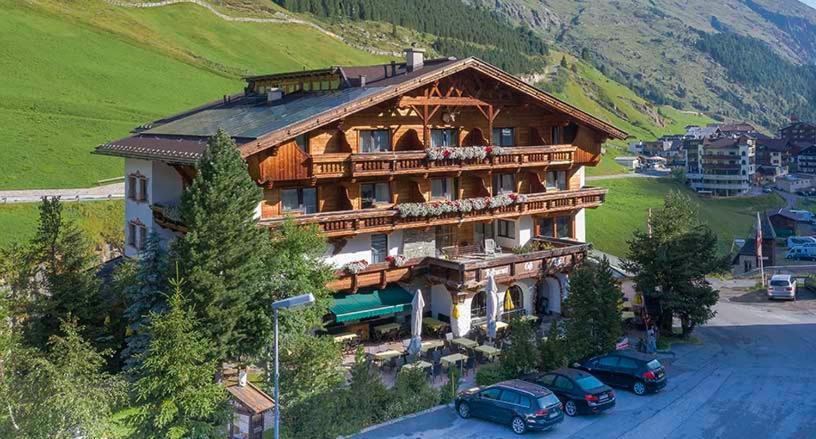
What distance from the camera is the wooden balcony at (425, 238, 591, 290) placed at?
1297 inches

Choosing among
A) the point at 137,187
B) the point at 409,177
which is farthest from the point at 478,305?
the point at 137,187

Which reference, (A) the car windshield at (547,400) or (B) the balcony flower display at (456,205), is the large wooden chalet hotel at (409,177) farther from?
(A) the car windshield at (547,400)

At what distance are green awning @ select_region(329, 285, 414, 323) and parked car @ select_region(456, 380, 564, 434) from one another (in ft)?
26.3

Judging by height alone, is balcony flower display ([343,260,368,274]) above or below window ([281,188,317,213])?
below

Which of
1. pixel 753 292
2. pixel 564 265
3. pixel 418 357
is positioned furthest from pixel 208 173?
pixel 753 292

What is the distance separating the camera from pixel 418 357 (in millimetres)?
29203

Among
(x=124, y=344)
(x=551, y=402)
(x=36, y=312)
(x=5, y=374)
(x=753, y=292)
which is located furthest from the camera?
(x=753, y=292)

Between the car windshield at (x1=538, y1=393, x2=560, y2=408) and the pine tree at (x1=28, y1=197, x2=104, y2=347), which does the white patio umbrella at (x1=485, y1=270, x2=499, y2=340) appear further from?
the pine tree at (x1=28, y1=197, x2=104, y2=347)

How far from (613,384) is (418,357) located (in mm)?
7550

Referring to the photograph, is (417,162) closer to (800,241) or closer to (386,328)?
(386,328)

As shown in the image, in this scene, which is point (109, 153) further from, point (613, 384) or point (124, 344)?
point (613, 384)

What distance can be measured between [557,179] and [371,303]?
14.5 meters

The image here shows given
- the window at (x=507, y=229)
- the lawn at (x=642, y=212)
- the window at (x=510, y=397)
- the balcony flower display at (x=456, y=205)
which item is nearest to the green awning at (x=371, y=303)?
the balcony flower display at (x=456, y=205)

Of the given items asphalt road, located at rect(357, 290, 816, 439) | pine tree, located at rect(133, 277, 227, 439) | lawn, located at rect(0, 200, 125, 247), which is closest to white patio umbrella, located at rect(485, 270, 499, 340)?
asphalt road, located at rect(357, 290, 816, 439)
